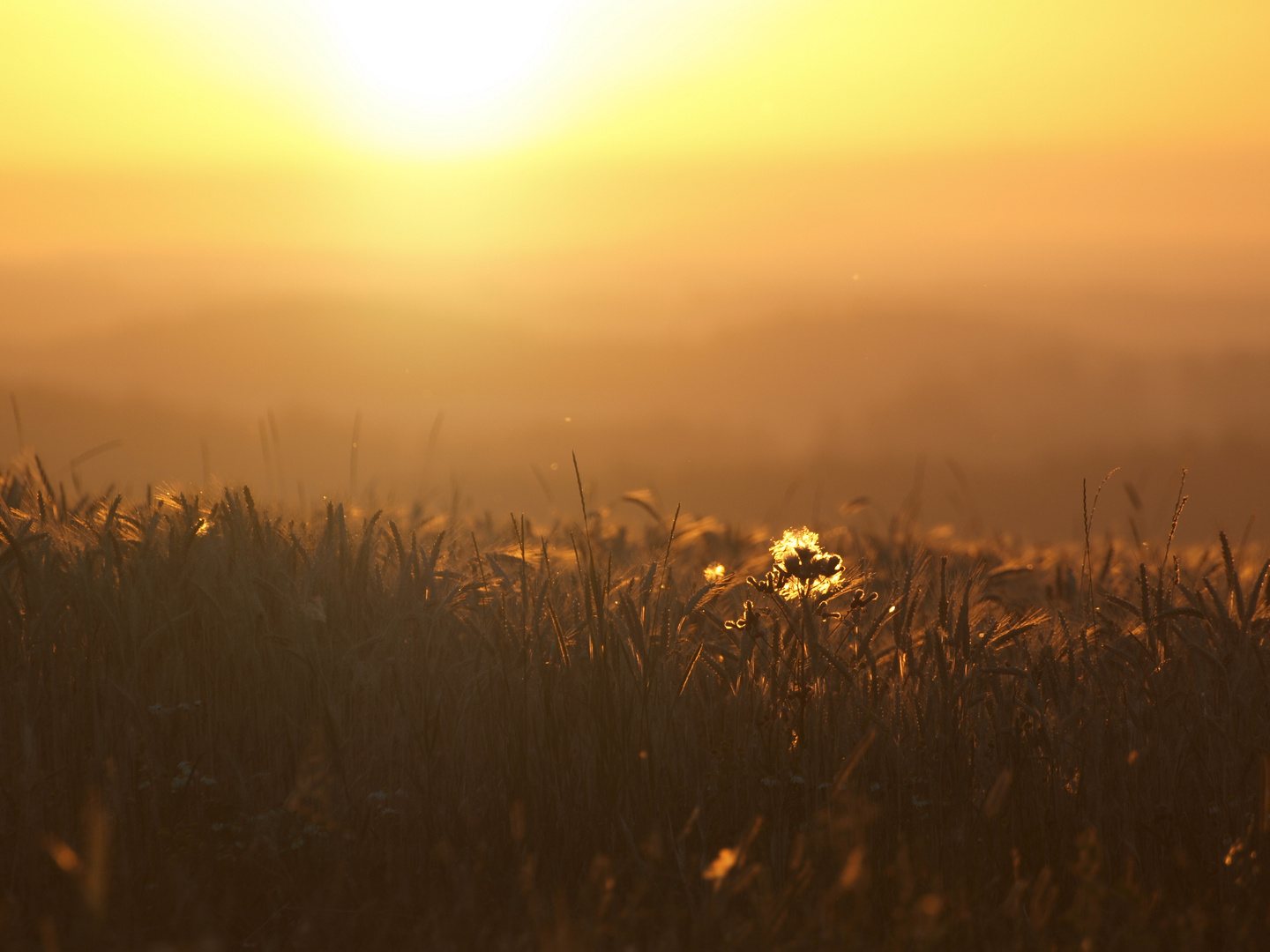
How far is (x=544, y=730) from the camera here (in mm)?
3311

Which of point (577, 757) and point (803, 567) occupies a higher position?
point (803, 567)

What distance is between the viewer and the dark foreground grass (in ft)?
8.37

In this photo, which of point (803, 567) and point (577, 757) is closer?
point (577, 757)

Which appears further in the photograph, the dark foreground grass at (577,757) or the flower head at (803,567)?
the flower head at (803,567)

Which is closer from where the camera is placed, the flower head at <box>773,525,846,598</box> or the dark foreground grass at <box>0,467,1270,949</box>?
the dark foreground grass at <box>0,467,1270,949</box>

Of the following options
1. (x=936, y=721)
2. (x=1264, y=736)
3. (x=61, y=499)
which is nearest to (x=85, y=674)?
(x=61, y=499)

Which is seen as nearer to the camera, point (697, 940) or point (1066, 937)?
point (697, 940)

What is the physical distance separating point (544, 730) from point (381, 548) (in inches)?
54.3

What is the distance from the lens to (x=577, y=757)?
129 inches

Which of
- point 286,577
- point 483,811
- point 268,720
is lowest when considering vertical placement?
point 483,811

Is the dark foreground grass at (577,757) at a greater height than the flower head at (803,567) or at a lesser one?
lesser

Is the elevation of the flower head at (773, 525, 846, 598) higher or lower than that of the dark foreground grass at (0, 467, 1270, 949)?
higher

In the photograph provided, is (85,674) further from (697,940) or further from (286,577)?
(697,940)

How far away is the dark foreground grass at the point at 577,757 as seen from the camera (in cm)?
255
